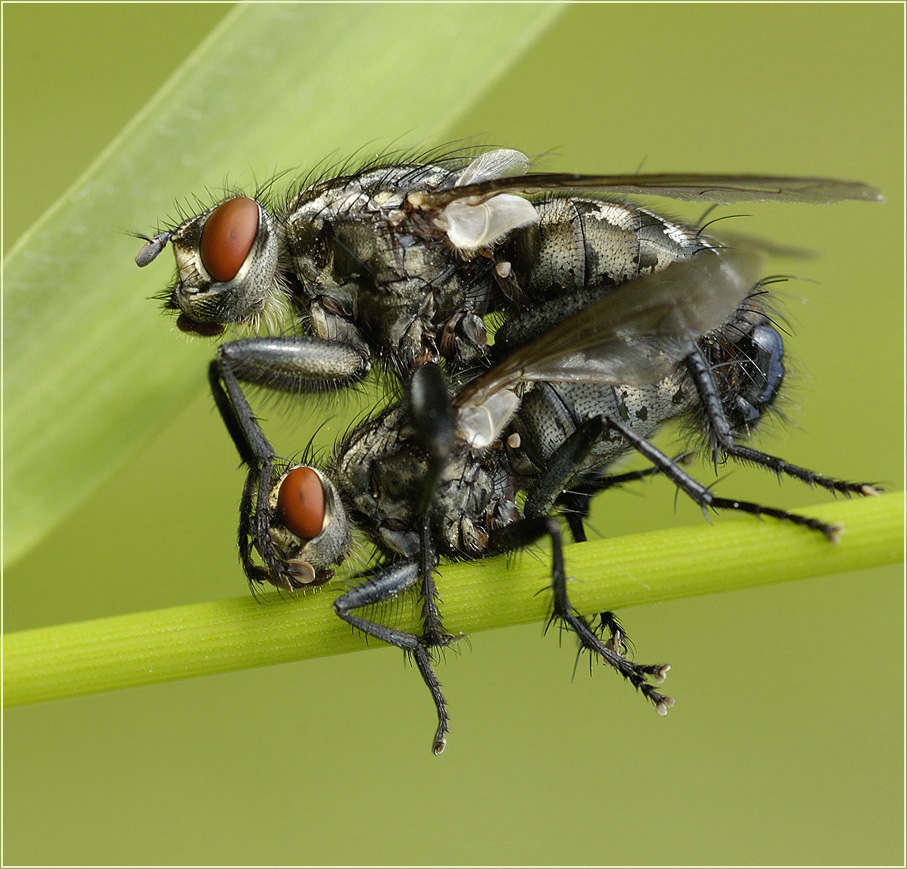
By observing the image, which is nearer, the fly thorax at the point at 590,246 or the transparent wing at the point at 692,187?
the transparent wing at the point at 692,187

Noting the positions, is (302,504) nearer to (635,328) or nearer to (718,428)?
(635,328)

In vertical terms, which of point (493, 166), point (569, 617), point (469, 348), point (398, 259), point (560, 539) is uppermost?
point (493, 166)

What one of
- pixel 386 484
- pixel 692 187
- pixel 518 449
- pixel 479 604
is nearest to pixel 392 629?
pixel 479 604

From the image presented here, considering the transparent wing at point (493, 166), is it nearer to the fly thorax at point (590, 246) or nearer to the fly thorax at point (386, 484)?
the fly thorax at point (590, 246)

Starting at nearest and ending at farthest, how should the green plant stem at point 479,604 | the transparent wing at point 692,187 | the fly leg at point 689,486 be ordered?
1. the green plant stem at point 479,604
2. the fly leg at point 689,486
3. the transparent wing at point 692,187

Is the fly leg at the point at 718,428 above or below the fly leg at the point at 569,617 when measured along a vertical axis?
above

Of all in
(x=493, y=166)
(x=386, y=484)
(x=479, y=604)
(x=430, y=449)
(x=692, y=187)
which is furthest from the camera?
(x=493, y=166)

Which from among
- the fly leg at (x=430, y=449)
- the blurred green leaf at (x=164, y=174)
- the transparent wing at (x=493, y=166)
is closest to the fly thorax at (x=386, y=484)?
the fly leg at (x=430, y=449)

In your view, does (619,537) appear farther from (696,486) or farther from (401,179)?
(401,179)
